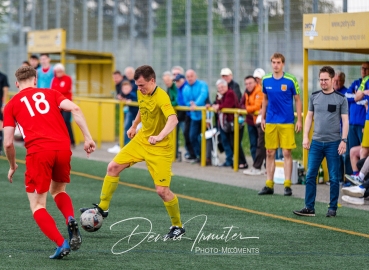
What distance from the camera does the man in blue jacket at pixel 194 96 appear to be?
1700 cm

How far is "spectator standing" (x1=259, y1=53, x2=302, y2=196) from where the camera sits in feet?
40.7

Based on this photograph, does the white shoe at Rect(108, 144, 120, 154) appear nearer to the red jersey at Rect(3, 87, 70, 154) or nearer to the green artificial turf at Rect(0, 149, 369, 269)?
the green artificial turf at Rect(0, 149, 369, 269)

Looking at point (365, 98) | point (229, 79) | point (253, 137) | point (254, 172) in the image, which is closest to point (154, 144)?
point (365, 98)

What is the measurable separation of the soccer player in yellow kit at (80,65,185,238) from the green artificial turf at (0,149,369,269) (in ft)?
1.42

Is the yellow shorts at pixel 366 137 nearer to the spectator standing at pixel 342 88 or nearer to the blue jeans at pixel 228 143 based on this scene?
the spectator standing at pixel 342 88

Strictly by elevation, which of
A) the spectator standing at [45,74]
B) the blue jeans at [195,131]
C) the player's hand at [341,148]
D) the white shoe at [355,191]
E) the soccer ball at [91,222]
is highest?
the spectator standing at [45,74]

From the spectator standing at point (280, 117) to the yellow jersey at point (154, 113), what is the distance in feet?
12.3

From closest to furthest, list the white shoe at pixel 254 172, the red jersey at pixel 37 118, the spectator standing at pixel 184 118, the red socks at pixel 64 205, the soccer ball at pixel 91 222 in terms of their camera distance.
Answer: the red jersey at pixel 37 118 → the red socks at pixel 64 205 → the soccer ball at pixel 91 222 → the white shoe at pixel 254 172 → the spectator standing at pixel 184 118

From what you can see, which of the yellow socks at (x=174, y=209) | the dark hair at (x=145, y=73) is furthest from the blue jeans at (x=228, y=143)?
the dark hair at (x=145, y=73)

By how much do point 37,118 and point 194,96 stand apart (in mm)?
9555

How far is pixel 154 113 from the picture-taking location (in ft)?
29.4

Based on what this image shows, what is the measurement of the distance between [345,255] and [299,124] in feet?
14.3

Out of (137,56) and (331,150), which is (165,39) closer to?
(137,56)

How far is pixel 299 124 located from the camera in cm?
1223
